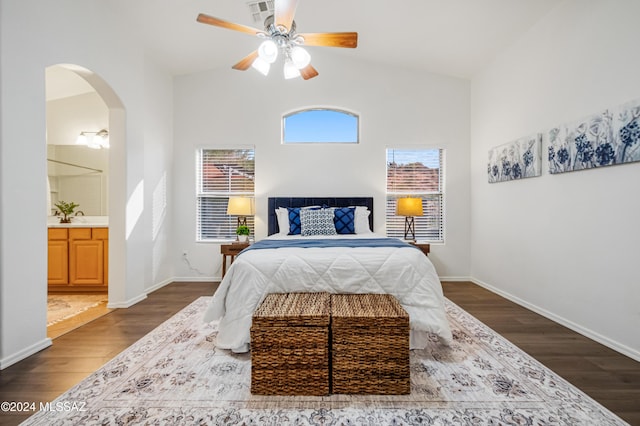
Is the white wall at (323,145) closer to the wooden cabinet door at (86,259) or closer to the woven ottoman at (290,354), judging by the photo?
the wooden cabinet door at (86,259)

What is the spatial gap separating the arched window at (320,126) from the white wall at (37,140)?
216 cm

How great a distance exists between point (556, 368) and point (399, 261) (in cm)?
123

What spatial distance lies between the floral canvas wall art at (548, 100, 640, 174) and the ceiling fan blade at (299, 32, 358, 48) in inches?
82.7

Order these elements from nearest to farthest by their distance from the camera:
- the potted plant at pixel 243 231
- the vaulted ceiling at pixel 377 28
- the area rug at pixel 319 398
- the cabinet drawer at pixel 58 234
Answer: the area rug at pixel 319 398
the vaulted ceiling at pixel 377 28
the cabinet drawer at pixel 58 234
the potted plant at pixel 243 231

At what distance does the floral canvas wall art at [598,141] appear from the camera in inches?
90.0

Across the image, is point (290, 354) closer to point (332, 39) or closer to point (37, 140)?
point (332, 39)

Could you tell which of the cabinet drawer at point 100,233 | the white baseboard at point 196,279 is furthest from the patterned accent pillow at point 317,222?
the cabinet drawer at point 100,233

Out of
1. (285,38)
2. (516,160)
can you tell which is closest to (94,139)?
(285,38)

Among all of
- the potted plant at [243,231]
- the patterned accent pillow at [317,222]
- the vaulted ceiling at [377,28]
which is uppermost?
the vaulted ceiling at [377,28]

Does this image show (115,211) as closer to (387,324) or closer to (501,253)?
(387,324)

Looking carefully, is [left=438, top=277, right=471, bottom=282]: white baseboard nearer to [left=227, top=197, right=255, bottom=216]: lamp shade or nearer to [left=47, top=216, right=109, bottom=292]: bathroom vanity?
[left=227, top=197, right=255, bottom=216]: lamp shade

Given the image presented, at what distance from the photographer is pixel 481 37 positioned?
3.72 meters

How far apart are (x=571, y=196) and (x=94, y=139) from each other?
586 cm

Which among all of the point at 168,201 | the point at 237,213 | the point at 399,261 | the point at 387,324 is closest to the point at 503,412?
the point at 387,324
